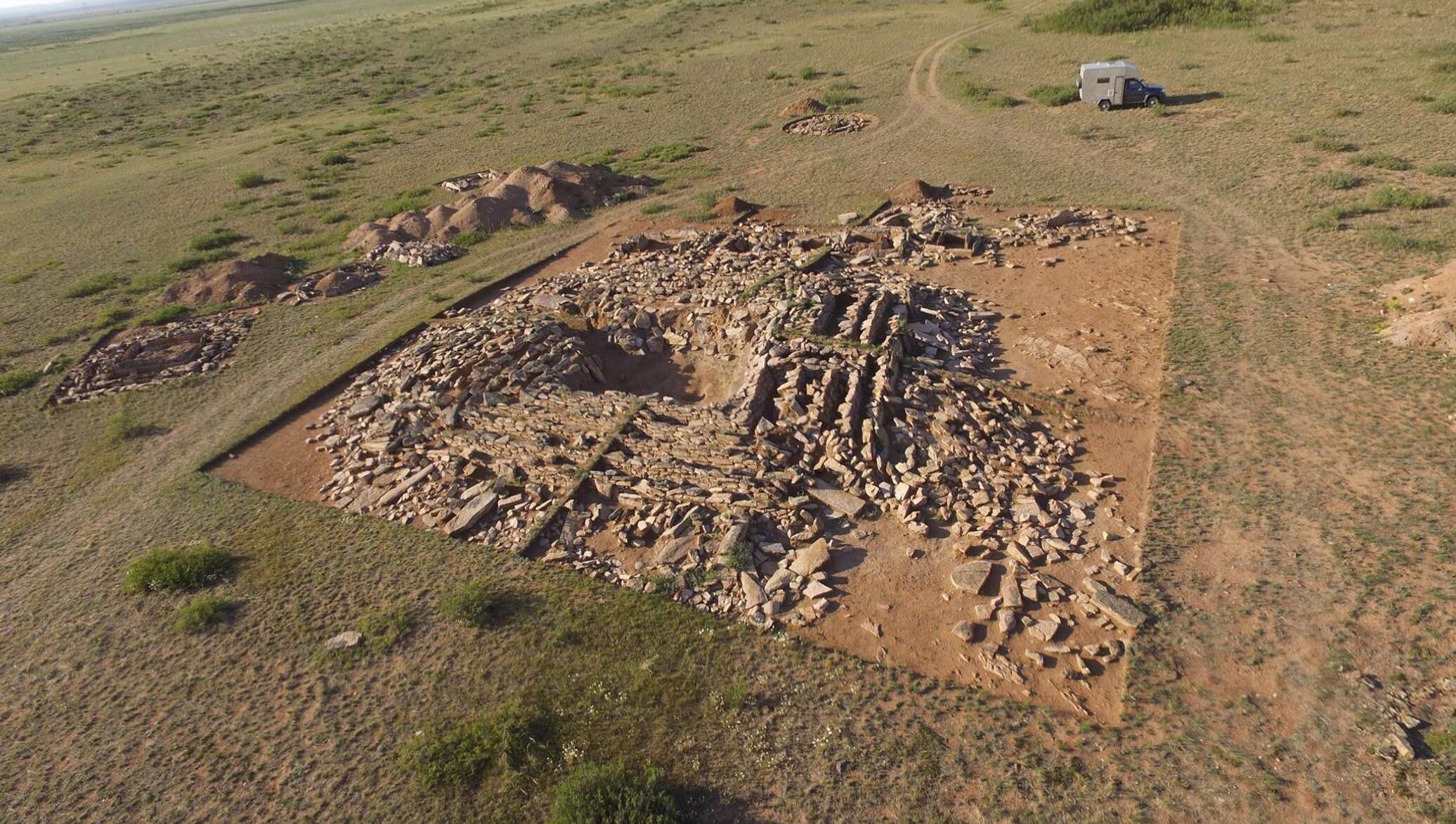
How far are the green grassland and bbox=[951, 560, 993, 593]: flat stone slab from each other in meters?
2.02

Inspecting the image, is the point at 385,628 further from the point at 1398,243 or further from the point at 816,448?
the point at 1398,243

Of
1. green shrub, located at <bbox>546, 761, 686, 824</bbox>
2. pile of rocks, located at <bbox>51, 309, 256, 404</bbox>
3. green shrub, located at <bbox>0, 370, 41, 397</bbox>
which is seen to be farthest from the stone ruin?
green shrub, located at <bbox>0, 370, 41, 397</bbox>

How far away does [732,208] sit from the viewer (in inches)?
1170

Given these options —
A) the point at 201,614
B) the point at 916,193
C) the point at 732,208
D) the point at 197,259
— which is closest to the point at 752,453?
the point at 201,614

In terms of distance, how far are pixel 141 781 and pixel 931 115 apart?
4212 cm

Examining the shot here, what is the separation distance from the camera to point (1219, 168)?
93.5 feet

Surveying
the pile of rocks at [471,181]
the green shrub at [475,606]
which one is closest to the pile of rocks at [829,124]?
the pile of rocks at [471,181]

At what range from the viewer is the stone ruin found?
1231 cm

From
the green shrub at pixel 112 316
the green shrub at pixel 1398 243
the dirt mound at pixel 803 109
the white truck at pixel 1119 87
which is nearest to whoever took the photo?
the green shrub at pixel 1398 243

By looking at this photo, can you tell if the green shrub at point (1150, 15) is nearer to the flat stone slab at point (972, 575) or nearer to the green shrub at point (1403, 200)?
the green shrub at point (1403, 200)

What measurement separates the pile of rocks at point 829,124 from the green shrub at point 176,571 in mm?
34850

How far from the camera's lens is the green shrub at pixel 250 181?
39.4m

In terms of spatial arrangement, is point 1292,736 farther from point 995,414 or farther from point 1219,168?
point 1219,168

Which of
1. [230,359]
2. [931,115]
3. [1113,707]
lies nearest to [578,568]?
[1113,707]
